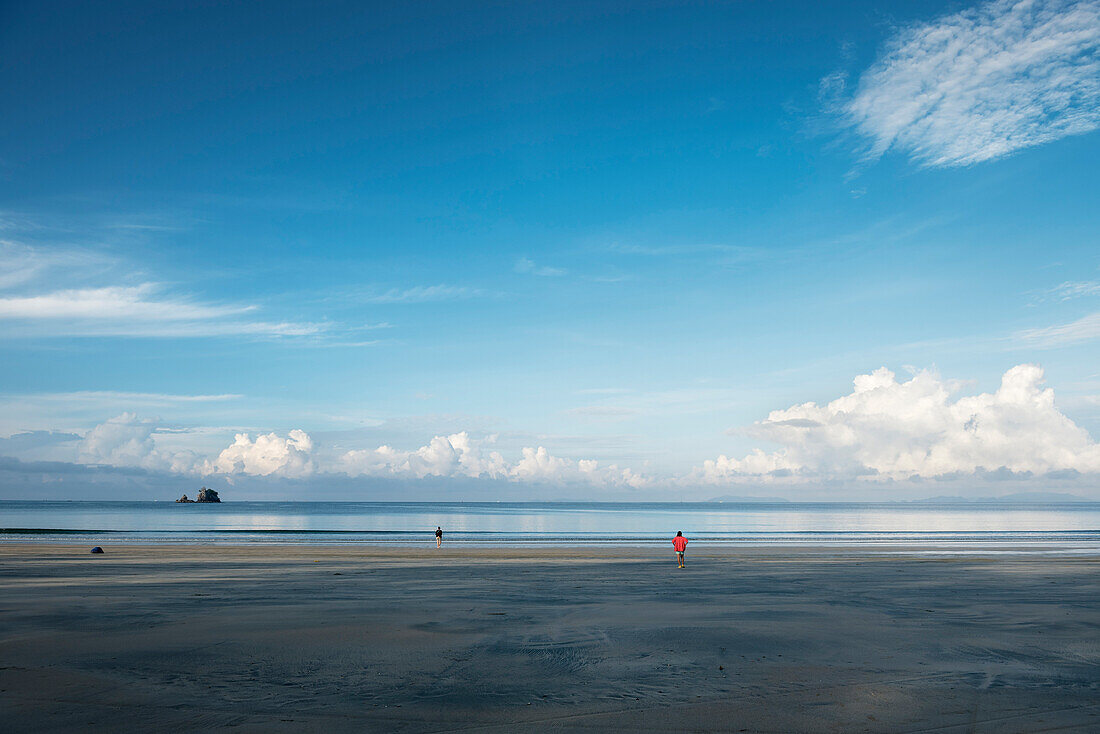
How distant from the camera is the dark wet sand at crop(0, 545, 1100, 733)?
9.24 m

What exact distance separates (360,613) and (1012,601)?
18.5 meters

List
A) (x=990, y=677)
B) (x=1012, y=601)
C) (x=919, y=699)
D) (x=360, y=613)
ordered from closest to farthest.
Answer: (x=919, y=699)
(x=990, y=677)
(x=360, y=613)
(x=1012, y=601)

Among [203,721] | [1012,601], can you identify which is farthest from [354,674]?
[1012,601]

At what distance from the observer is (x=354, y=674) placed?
37.7 ft

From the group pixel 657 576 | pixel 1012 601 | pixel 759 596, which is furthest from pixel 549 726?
pixel 657 576

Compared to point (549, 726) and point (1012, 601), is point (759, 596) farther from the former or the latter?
point (549, 726)

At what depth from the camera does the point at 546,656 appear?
42.4 feet

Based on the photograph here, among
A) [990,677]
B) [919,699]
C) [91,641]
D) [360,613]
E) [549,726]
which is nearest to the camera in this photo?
[549,726]

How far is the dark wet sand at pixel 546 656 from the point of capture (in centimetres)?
924

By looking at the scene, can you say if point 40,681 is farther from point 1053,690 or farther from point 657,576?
point 657,576

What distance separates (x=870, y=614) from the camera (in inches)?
714

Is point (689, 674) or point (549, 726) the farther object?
point (689, 674)

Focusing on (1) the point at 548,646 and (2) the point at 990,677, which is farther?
(1) the point at 548,646

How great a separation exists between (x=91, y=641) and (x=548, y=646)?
28.9 feet
